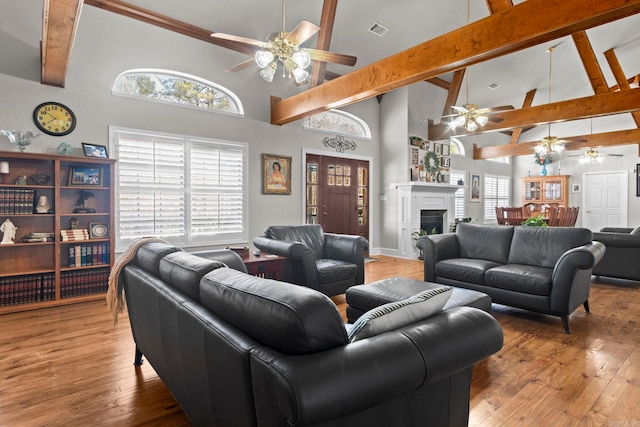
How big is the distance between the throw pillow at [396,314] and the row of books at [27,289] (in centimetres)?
401

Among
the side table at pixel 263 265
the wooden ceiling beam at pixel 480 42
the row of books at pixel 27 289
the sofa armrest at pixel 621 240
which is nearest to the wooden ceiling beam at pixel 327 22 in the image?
the wooden ceiling beam at pixel 480 42

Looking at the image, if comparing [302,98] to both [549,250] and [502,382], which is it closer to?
[549,250]

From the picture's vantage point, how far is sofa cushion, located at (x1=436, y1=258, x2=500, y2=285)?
371 cm

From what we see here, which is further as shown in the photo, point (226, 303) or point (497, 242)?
point (497, 242)

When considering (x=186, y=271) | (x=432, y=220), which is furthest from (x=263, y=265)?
(x=432, y=220)

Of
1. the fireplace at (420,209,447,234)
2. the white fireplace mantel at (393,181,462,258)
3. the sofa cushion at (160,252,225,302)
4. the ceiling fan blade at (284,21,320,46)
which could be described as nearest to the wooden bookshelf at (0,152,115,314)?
the ceiling fan blade at (284,21,320,46)

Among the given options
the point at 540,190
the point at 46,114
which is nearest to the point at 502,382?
the point at 46,114

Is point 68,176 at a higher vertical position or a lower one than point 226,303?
higher

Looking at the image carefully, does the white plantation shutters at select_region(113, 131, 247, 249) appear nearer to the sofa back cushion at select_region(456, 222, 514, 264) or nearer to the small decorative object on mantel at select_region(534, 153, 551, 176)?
the sofa back cushion at select_region(456, 222, 514, 264)

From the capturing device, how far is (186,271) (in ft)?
5.43

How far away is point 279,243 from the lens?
3875 millimetres

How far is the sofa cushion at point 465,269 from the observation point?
3.71 meters

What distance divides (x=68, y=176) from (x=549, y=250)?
528 cm

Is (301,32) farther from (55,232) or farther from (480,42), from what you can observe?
(55,232)
